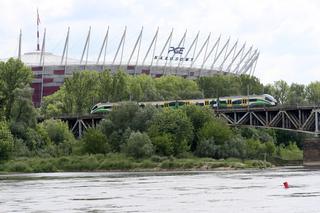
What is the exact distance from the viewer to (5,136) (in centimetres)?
14100

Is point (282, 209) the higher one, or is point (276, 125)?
point (276, 125)

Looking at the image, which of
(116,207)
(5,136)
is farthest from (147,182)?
(5,136)

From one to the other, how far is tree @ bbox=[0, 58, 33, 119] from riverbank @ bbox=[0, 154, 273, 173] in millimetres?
13510

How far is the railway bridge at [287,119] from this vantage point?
471 ft

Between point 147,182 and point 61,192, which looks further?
point 147,182

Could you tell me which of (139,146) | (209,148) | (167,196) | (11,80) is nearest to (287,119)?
(209,148)

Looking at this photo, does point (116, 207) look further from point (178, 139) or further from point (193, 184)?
point (178, 139)

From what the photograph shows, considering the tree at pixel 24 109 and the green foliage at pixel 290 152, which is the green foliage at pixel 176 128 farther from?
the green foliage at pixel 290 152

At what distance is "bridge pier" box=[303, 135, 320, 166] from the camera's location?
469 ft

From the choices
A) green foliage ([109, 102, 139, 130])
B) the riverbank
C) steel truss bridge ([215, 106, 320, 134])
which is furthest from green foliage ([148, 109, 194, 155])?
steel truss bridge ([215, 106, 320, 134])

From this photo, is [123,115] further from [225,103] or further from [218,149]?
[225,103]

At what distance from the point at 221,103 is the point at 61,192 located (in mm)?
82832

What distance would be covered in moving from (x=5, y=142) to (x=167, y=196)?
226 ft

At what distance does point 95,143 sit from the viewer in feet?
494
